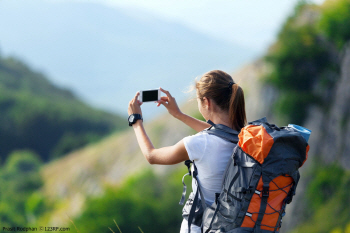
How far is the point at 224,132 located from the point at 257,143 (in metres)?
0.27

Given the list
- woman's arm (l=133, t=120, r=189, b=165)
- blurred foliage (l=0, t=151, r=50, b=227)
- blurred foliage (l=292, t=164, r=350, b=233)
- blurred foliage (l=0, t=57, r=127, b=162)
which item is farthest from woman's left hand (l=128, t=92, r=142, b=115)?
blurred foliage (l=0, t=57, r=127, b=162)

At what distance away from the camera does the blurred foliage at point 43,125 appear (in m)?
85.0

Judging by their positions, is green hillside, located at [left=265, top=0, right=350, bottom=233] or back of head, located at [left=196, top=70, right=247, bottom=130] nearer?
back of head, located at [left=196, top=70, right=247, bottom=130]

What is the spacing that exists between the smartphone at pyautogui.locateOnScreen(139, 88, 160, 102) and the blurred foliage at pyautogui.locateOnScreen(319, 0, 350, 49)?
2223cm

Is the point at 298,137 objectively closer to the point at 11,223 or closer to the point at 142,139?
the point at 142,139

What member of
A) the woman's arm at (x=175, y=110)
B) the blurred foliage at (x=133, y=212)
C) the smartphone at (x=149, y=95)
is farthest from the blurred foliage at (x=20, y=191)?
the smartphone at (x=149, y=95)

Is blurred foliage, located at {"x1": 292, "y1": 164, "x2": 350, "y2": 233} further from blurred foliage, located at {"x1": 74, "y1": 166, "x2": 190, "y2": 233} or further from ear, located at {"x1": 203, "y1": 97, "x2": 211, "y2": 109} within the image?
ear, located at {"x1": 203, "y1": 97, "x2": 211, "y2": 109}

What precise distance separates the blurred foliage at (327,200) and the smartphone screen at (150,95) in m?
18.3

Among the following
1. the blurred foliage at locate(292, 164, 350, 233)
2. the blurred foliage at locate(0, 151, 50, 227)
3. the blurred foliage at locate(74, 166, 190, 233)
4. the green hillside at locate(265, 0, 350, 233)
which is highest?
the green hillside at locate(265, 0, 350, 233)

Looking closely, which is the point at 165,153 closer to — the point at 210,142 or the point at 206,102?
the point at 210,142

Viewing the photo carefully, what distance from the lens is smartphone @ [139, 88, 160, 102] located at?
266 centimetres

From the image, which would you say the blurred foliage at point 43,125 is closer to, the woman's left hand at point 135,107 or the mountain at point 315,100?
the mountain at point 315,100

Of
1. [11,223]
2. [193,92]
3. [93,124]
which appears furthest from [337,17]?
[93,124]

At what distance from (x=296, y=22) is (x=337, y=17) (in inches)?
145
